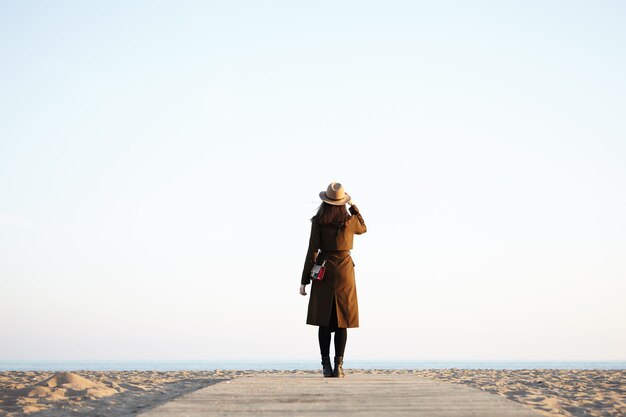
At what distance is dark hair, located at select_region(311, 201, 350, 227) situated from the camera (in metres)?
7.35

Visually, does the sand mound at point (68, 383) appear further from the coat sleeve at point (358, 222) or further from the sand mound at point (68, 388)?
the coat sleeve at point (358, 222)

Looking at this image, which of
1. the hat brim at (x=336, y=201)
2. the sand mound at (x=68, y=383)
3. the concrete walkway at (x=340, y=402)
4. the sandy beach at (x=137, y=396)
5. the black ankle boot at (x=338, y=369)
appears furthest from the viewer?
the hat brim at (x=336, y=201)

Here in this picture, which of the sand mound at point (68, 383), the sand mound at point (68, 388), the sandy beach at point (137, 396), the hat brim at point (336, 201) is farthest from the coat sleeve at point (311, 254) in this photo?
the sand mound at point (68, 383)

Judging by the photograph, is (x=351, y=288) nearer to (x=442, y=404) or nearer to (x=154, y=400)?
(x=154, y=400)

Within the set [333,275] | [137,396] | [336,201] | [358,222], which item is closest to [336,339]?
[333,275]

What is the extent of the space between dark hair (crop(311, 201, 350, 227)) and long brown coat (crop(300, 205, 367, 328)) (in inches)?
2.5

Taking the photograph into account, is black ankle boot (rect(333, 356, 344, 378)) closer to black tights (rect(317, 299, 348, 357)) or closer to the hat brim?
black tights (rect(317, 299, 348, 357))

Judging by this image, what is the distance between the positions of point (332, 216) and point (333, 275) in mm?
671

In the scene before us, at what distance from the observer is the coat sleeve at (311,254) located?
747cm

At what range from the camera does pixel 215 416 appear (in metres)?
3.71

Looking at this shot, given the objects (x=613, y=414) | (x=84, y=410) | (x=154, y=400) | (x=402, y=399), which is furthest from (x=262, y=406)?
(x=613, y=414)

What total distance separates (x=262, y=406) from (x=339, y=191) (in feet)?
11.5

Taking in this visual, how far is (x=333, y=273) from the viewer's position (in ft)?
24.6

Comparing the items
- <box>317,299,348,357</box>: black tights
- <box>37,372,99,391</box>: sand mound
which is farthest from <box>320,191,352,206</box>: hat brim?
<box>37,372,99,391</box>: sand mound
